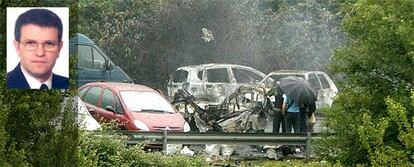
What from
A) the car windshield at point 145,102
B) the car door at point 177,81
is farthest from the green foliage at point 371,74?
the car door at point 177,81

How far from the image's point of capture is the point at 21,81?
6.27 m

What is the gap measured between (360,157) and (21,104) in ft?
16.7

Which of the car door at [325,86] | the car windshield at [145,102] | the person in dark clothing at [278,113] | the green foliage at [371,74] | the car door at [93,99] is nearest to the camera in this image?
the green foliage at [371,74]

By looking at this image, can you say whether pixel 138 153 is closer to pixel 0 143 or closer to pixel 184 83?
pixel 0 143

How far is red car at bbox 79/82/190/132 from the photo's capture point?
53.8ft

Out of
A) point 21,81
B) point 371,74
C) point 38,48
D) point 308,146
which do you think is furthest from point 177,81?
point 38,48

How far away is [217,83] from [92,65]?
310cm

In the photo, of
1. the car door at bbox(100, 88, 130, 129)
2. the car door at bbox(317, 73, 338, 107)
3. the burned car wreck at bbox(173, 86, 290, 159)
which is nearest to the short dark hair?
the car door at bbox(100, 88, 130, 129)

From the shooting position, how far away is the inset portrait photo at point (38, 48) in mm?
6141

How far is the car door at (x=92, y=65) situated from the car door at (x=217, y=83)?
2.43 metres

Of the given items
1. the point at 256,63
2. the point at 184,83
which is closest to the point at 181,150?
the point at 184,83

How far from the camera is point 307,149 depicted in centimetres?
1546

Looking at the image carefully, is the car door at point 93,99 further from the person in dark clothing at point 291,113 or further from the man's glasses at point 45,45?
the man's glasses at point 45,45

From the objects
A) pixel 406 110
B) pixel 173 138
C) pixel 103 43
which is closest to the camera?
pixel 406 110
